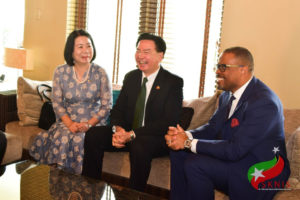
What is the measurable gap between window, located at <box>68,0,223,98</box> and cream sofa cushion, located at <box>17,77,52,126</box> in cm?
89

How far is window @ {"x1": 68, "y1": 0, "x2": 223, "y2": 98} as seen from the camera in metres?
3.74

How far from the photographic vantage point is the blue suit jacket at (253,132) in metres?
2.12

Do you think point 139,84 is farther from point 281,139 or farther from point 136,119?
point 281,139

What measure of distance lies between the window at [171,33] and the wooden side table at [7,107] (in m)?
1.06

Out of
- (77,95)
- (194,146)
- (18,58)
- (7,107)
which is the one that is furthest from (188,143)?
(18,58)

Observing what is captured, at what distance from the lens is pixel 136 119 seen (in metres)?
2.89

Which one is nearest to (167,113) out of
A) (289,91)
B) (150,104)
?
(150,104)

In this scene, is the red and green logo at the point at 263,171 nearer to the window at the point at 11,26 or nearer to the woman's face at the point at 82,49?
the woman's face at the point at 82,49

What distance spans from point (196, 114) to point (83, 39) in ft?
3.94

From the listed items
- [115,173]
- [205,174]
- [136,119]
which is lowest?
[115,173]

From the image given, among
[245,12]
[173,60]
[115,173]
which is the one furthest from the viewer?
[173,60]

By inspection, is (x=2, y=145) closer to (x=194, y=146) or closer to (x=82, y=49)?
(x=82, y=49)

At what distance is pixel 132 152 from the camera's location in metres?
2.57

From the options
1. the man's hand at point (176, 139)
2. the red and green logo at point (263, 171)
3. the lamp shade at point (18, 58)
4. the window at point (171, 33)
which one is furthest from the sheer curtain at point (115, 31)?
the red and green logo at point (263, 171)
